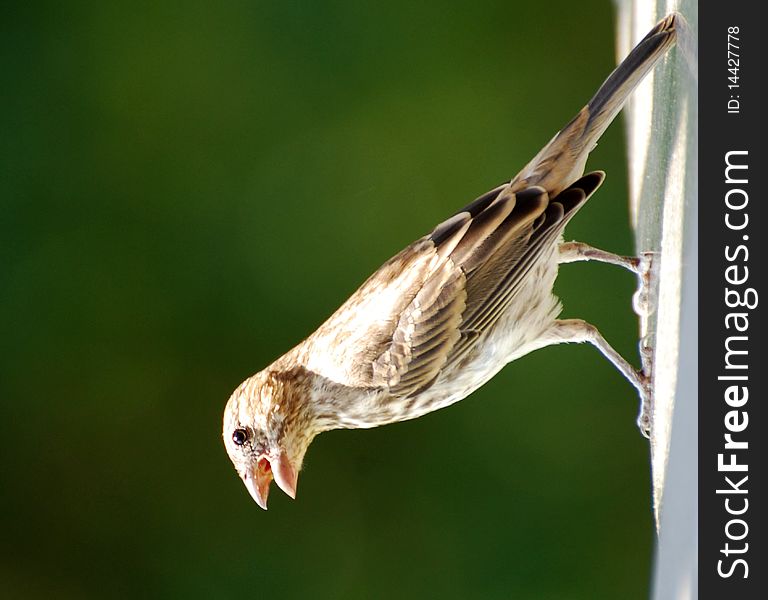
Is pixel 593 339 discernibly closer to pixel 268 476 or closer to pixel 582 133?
pixel 582 133

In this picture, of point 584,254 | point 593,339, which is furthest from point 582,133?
point 593,339

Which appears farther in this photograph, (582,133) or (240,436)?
(240,436)

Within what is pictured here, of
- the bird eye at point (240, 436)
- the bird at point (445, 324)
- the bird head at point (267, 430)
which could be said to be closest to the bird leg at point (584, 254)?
the bird at point (445, 324)

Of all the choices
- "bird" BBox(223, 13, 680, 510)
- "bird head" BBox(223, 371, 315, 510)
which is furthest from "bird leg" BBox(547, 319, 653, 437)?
"bird head" BBox(223, 371, 315, 510)

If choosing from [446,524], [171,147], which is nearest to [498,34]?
[171,147]

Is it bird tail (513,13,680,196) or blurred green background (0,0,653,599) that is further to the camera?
blurred green background (0,0,653,599)
